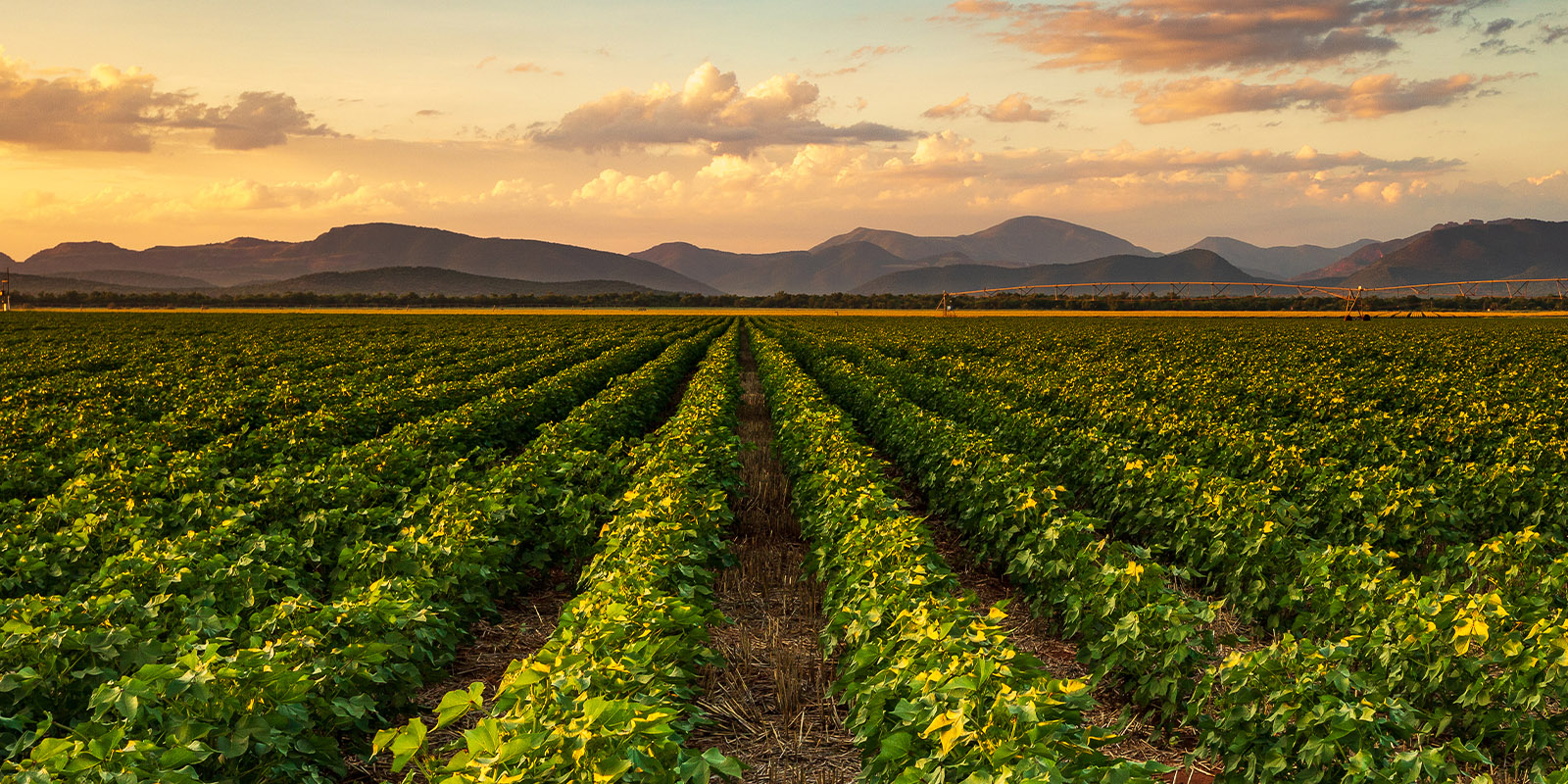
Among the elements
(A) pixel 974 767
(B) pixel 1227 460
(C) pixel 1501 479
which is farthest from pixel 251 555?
(C) pixel 1501 479

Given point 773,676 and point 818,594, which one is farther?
point 818,594

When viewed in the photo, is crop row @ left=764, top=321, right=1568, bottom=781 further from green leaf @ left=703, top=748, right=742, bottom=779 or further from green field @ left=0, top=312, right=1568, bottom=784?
green leaf @ left=703, top=748, right=742, bottom=779

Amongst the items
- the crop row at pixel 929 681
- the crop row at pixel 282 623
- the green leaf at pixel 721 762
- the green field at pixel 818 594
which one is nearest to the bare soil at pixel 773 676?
the green field at pixel 818 594

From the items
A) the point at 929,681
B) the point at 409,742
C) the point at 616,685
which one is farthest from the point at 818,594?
the point at 409,742

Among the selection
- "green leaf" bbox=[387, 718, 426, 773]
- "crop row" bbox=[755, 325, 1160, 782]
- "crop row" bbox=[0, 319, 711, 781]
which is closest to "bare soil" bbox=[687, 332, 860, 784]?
"crop row" bbox=[755, 325, 1160, 782]

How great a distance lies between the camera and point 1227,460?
12.5 m

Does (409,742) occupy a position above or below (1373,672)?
above

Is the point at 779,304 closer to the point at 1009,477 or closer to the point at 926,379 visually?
the point at 926,379

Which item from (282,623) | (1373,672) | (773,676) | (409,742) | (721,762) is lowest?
(773,676)

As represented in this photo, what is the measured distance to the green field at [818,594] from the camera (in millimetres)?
4137

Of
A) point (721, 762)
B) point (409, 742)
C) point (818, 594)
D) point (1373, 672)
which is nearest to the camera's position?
point (409, 742)

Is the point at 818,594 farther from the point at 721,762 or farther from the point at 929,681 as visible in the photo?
the point at 721,762

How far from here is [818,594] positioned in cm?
914

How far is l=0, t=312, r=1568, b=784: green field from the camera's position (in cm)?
414
